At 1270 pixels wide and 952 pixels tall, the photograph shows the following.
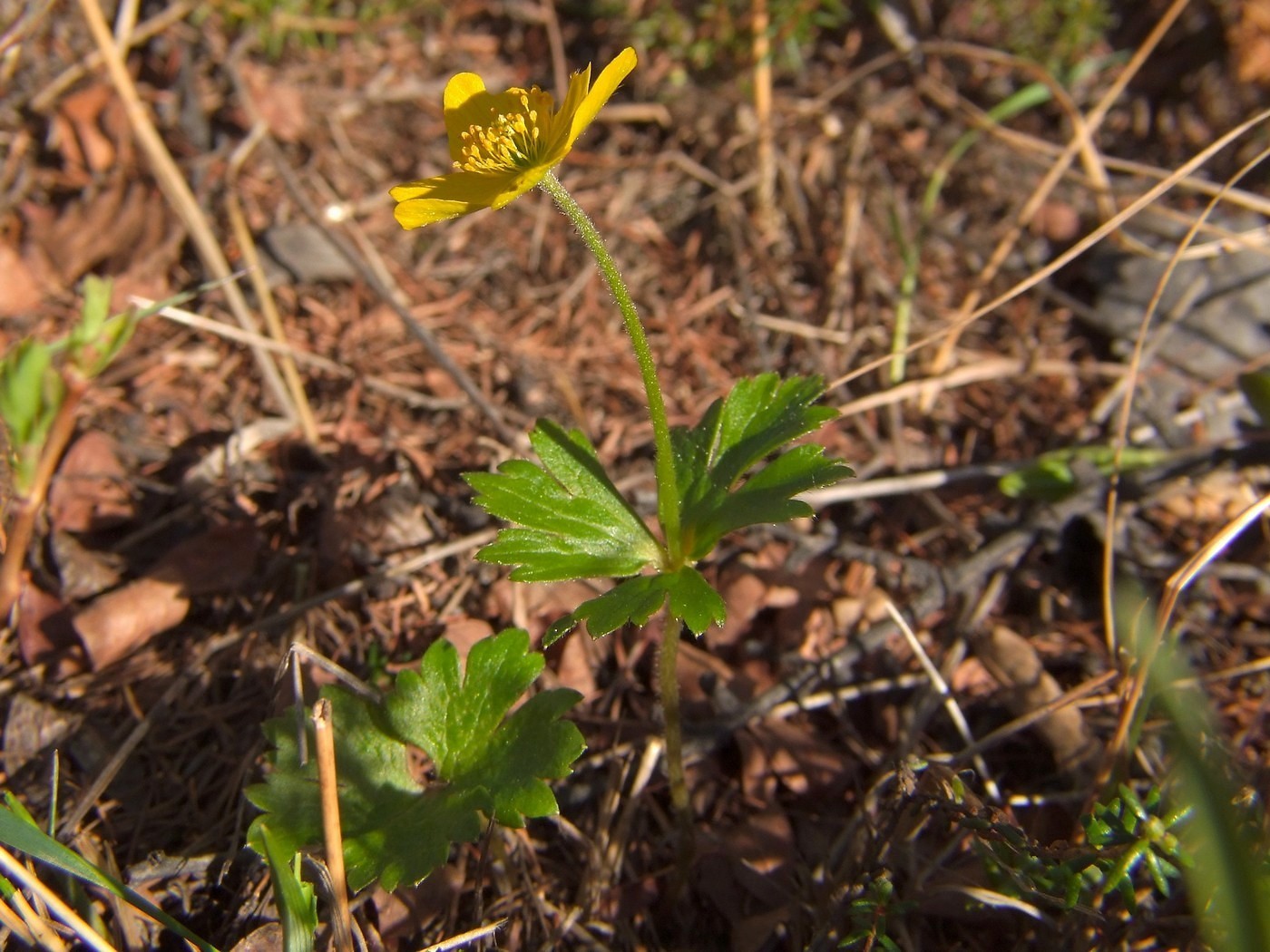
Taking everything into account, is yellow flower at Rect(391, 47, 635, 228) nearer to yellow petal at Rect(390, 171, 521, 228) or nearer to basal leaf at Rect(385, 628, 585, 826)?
yellow petal at Rect(390, 171, 521, 228)

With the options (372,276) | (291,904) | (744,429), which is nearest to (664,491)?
(744,429)

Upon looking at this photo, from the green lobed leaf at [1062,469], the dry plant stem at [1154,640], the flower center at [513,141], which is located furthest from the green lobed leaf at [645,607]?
the green lobed leaf at [1062,469]

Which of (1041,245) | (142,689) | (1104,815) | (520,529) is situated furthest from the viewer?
(1041,245)

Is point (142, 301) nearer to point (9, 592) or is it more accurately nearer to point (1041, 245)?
point (9, 592)

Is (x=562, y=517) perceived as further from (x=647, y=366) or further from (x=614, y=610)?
(x=647, y=366)

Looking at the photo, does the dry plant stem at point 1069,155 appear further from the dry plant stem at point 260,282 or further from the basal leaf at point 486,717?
the dry plant stem at point 260,282

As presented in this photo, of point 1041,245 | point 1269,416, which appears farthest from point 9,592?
point 1041,245

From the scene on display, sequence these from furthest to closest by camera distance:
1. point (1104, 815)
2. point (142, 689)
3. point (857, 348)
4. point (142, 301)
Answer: point (857, 348), point (142, 301), point (142, 689), point (1104, 815)

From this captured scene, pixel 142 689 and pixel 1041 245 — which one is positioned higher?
pixel 1041 245
